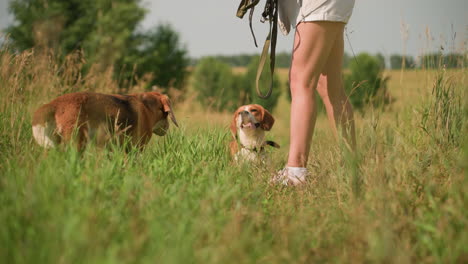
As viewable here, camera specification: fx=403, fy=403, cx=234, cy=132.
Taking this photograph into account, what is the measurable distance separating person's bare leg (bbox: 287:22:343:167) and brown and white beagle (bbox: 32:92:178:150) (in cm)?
122

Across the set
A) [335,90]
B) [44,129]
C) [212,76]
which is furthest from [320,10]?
[212,76]

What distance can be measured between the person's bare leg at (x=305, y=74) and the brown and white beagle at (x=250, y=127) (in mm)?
839

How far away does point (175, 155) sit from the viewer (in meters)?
3.19

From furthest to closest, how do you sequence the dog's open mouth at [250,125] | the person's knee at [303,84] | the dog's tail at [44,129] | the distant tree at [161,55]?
1. the distant tree at [161,55]
2. the dog's open mouth at [250,125]
3. the person's knee at [303,84]
4. the dog's tail at [44,129]

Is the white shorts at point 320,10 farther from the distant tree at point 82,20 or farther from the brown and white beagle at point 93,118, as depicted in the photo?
the distant tree at point 82,20

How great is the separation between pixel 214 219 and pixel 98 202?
587 mm

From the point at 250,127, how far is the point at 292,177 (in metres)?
1.21

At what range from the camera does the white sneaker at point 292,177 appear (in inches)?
117

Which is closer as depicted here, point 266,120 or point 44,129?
point 44,129

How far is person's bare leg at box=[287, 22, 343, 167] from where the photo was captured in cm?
296

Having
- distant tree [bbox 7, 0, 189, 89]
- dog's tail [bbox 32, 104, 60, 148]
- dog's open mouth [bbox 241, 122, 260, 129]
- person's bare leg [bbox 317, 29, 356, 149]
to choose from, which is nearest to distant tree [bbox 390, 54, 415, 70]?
person's bare leg [bbox 317, 29, 356, 149]

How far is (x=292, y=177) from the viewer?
300 centimetres

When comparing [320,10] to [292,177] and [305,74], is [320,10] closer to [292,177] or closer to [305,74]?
→ [305,74]

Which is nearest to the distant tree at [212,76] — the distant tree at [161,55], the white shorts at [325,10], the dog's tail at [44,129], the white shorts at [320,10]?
the distant tree at [161,55]
